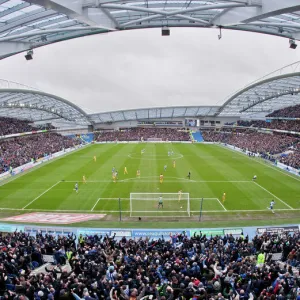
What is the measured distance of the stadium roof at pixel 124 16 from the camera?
12.5 metres

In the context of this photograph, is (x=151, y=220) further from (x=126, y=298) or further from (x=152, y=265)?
(x=126, y=298)

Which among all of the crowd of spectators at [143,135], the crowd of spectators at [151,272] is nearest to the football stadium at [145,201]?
the crowd of spectators at [151,272]

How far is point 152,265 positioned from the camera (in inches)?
452

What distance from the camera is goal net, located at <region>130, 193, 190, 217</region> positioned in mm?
25719

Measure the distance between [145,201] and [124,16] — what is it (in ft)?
54.8

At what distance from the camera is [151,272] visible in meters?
10.6

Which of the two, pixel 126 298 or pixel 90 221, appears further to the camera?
pixel 90 221

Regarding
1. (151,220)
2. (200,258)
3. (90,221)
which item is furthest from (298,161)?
(200,258)

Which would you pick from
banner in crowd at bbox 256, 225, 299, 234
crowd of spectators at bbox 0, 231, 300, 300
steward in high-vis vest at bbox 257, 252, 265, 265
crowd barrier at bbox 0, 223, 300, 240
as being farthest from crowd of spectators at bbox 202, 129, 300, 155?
steward in high-vis vest at bbox 257, 252, 265, 265

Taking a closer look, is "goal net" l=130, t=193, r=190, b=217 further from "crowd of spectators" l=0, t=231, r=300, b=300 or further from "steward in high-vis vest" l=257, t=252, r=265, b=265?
"steward in high-vis vest" l=257, t=252, r=265, b=265

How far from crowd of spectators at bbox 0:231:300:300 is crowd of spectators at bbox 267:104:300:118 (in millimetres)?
58534

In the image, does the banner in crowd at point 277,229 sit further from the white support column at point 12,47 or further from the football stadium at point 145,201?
the white support column at point 12,47

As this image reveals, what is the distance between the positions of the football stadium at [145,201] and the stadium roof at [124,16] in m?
0.08

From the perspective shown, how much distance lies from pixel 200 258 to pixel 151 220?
462 inches
